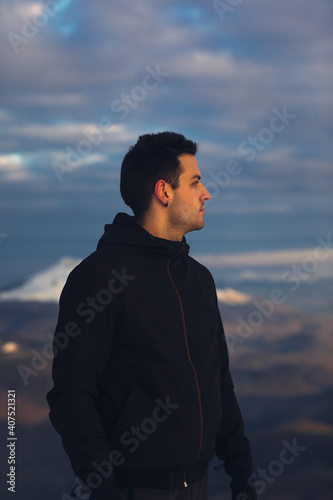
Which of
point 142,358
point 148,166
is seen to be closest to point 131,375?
point 142,358

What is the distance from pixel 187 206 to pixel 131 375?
0.59 metres

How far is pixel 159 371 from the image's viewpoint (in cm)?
177

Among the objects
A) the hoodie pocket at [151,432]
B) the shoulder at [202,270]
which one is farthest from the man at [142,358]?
the shoulder at [202,270]

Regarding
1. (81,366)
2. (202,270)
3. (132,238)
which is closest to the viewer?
(81,366)

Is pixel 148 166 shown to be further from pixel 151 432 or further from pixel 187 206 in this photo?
pixel 151 432

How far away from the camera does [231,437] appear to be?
7.11 feet

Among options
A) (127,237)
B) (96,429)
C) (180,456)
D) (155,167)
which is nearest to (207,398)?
(180,456)

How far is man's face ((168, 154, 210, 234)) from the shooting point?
2006mm

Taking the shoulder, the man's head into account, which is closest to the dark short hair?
the man's head

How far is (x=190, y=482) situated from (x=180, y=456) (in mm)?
124

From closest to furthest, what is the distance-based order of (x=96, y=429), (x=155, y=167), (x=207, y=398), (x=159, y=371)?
(x=96, y=429), (x=159, y=371), (x=207, y=398), (x=155, y=167)

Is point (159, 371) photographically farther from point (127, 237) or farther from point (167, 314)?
point (127, 237)

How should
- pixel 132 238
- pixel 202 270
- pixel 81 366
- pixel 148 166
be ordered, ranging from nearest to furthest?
pixel 81 366
pixel 132 238
pixel 148 166
pixel 202 270

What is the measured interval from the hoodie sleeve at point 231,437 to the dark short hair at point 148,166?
20.6 inches
